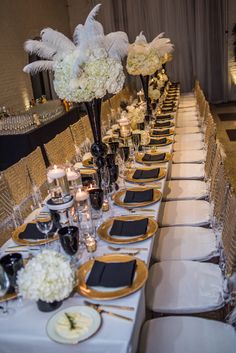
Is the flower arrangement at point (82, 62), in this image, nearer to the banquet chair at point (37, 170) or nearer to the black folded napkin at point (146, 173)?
the black folded napkin at point (146, 173)

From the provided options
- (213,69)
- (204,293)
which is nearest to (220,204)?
(204,293)

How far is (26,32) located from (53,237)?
6656 mm

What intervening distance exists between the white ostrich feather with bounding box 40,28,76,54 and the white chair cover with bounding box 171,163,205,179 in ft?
4.94

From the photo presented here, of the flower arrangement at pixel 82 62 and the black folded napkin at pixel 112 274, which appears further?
the flower arrangement at pixel 82 62

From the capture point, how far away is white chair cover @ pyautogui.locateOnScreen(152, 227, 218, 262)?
2.12 m

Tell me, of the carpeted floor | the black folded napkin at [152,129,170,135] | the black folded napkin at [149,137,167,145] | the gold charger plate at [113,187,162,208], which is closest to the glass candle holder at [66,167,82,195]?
the gold charger plate at [113,187,162,208]

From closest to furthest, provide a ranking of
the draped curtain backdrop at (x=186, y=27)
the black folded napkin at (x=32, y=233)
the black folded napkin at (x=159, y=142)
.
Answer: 1. the black folded napkin at (x=32, y=233)
2. the black folded napkin at (x=159, y=142)
3. the draped curtain backdrop at (x=186, y=27)

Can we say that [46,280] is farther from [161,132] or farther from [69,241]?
[161,132]

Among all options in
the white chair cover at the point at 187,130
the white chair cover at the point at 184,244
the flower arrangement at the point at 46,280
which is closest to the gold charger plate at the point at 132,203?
the white chair cover at the point at 184,244

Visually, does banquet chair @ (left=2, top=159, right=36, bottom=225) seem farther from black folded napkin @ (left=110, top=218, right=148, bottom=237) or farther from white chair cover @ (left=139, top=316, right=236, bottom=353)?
Result: white chair cover @ (left=139, top=316, right=236, bottom=353)

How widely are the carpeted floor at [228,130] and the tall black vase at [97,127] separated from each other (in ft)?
6.39

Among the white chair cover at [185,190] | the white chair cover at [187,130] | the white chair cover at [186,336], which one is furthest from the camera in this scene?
the white chair cover at [187,130]

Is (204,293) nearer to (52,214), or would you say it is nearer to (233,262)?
(233,262)

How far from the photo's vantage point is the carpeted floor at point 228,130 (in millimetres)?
5238
